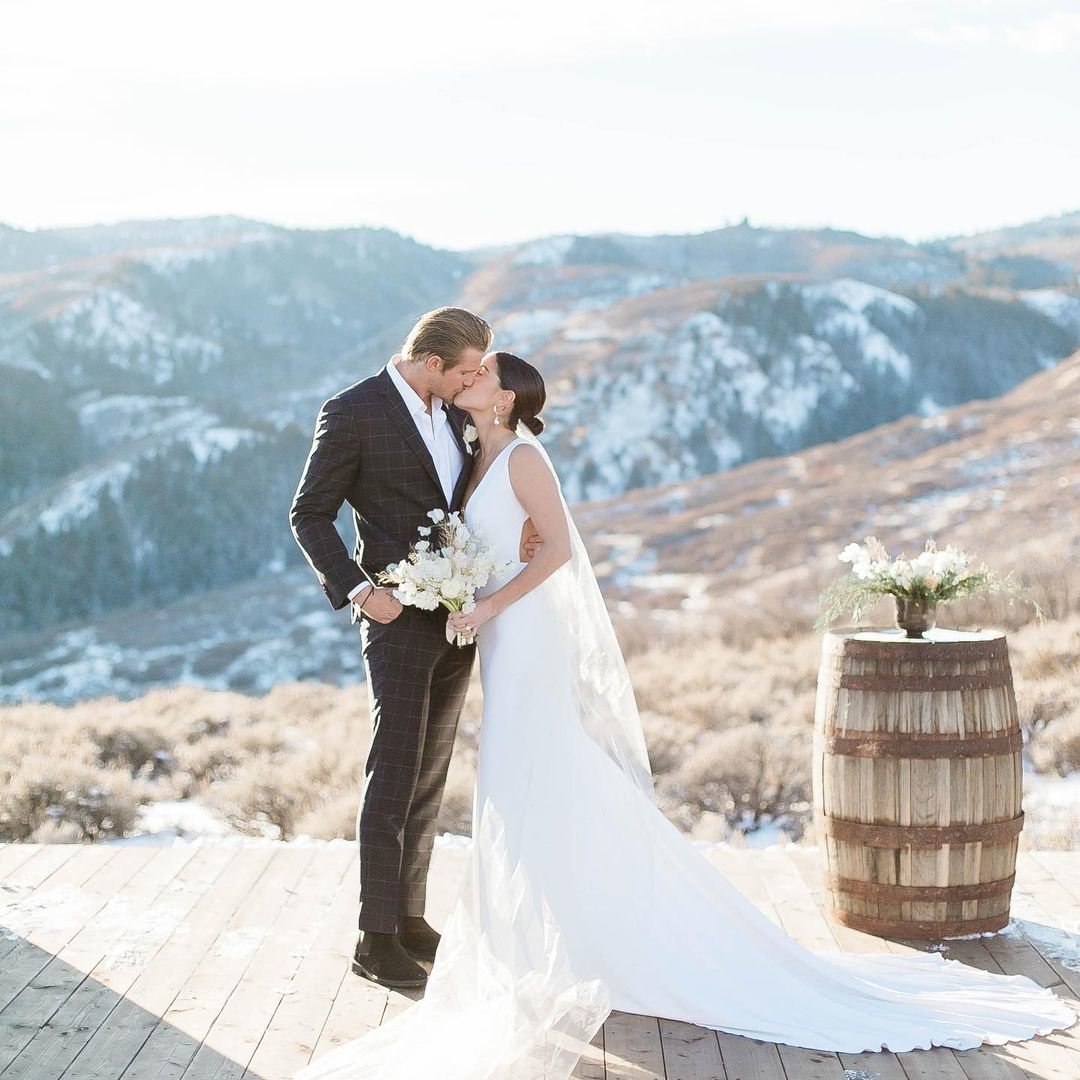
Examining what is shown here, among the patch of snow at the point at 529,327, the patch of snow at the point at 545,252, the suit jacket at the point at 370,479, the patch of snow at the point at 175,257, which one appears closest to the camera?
the suit jacket at the point at 370,479

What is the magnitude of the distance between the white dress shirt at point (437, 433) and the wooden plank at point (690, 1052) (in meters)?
1.50

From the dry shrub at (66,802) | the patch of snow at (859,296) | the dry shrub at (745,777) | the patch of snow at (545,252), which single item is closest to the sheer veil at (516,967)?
the dry shrub at (66,802)

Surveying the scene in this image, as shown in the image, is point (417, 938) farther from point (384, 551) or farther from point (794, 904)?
point (794, 904)

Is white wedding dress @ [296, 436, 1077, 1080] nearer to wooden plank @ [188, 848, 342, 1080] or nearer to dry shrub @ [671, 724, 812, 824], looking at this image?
wooden plank @ [188, 848, 342, 1080]

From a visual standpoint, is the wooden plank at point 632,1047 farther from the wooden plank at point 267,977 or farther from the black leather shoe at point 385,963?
the wooden plank at point 267,977

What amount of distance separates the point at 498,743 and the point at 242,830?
384cm

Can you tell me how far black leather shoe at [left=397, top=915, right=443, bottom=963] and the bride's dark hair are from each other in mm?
1472

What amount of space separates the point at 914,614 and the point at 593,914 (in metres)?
1.47

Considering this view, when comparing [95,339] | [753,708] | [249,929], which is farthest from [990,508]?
[95,339]

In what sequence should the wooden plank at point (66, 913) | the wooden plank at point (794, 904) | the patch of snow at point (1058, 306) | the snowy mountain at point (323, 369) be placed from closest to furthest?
the wooden plank at point (66, 913), the wooden plank at point (794, 904), the snowy mountain at point (323, 369), the patch of snow at point (1058, 306)

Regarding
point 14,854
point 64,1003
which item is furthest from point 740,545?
point 64,1003

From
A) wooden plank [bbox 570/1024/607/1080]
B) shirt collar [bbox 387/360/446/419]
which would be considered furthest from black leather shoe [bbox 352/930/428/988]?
shirt collar [bbox 387/360/446/419]

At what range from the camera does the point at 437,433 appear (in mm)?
3717

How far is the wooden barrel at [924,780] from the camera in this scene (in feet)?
12.8
